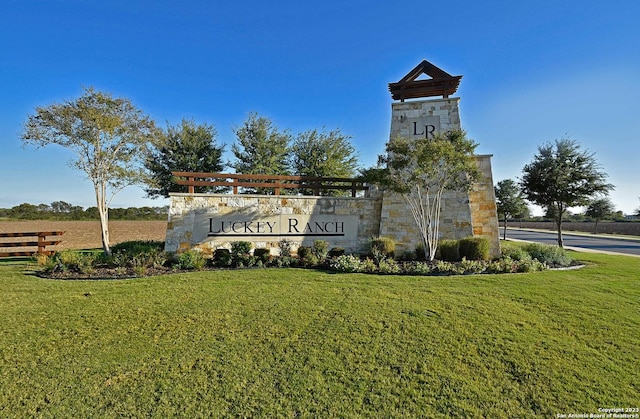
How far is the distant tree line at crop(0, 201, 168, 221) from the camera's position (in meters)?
39.6

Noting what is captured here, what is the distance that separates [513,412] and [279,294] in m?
4.06

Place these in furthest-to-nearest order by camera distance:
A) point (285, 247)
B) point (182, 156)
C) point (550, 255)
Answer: point (182, 156) < point (285, 247) < point (550, 255)

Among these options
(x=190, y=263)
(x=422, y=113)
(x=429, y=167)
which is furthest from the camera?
(x=422, y=113)

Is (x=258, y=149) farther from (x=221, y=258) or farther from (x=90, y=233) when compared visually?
(x=90, y=233)

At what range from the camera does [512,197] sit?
19.9 metres

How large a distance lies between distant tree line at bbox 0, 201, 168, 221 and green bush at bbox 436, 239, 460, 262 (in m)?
39.8

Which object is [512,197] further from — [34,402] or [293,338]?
[34,402]

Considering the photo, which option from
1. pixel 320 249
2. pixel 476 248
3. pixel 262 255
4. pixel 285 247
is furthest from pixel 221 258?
pixel 476 248

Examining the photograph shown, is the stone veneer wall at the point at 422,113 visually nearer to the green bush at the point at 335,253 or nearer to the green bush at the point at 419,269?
the green bush at the point at 335,253

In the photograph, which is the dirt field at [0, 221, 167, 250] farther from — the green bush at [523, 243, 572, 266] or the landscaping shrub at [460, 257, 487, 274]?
the green bush at [523, 243, 572, 266]

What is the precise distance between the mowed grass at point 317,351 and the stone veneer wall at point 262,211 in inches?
152

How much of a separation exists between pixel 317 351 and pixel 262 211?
734 cm

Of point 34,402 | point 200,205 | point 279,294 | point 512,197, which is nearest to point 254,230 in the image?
point 200,205

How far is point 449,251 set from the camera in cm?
939
